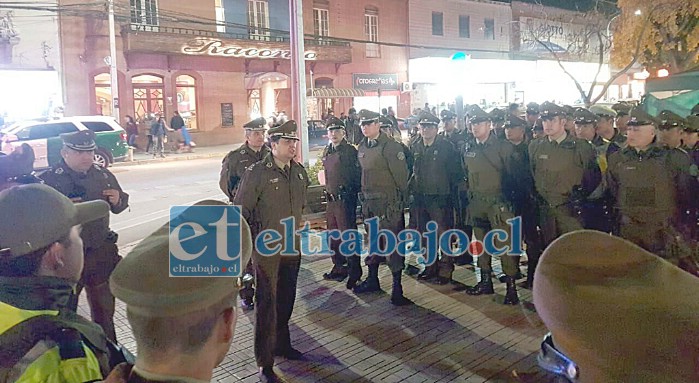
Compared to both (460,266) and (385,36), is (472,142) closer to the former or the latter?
(460,266)

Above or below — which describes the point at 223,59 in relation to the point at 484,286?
above

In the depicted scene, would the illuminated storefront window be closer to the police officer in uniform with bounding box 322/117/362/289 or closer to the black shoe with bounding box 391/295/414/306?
the police officer in uniform with bounding box 322/117/362/289

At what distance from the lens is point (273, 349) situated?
16.3 feet

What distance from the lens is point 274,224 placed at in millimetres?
5145

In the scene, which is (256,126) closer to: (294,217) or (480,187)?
(294,217)

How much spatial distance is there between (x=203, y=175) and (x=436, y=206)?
12708 millimetres

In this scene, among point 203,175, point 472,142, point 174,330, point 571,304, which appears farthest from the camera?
point 203,175

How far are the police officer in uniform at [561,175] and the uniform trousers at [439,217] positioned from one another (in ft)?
3.82

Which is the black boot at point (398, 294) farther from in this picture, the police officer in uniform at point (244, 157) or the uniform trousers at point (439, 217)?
the police officer in uniform at point (244, 157)

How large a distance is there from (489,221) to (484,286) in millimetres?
759

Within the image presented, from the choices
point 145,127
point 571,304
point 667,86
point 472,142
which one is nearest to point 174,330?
point 571,304

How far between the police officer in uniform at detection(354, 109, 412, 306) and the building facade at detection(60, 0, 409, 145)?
17692mm

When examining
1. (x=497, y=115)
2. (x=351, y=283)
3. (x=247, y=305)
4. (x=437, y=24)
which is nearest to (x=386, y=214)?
(x=351, y=283)

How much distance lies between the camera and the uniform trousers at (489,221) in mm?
6719
